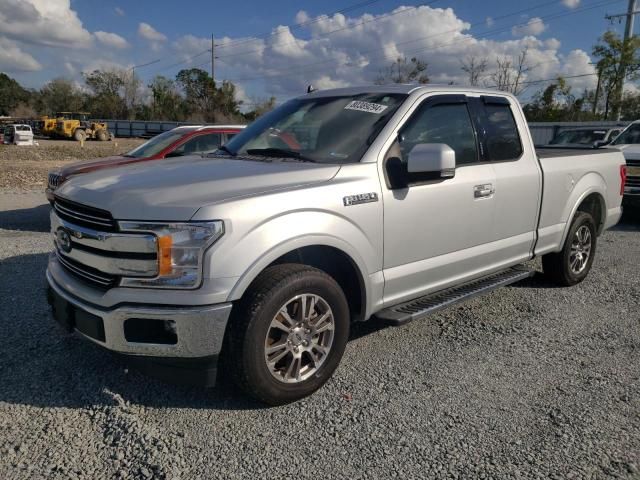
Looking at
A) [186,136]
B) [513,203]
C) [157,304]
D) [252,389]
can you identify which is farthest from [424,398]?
[186,136]

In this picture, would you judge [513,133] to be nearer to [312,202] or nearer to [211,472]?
[312,202]

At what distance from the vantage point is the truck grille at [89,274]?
2.92 metres

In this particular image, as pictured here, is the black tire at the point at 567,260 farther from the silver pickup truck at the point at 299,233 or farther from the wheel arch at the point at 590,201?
the silver pickup truck at the point at 299,233

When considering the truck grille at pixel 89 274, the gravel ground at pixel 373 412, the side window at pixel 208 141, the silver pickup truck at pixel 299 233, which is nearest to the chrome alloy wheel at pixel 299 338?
the silver pickup truck at pixel 299 233

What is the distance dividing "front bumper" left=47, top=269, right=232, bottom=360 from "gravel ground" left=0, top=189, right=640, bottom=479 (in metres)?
0.45

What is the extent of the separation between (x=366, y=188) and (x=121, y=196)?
1.46 m

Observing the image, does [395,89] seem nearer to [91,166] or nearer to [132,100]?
[91,166]

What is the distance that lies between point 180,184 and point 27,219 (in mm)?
7756

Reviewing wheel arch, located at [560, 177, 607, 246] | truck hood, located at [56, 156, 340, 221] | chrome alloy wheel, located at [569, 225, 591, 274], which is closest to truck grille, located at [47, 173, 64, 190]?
truck hood, located at [56, 156, 340, 221]

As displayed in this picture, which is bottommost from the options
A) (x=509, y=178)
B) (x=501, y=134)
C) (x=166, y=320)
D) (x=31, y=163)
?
(x=31, y=163)

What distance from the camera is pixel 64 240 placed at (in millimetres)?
3258

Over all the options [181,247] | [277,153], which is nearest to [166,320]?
[181,247]

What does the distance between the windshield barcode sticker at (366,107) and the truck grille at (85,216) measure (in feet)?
6.44

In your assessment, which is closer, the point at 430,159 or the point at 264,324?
the point at 264,324
